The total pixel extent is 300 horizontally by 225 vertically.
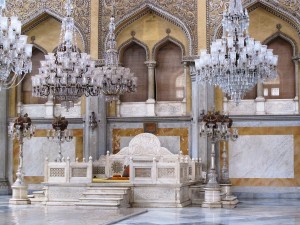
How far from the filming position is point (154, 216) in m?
12.8

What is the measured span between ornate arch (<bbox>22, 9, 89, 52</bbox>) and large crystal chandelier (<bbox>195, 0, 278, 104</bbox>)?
631 centimetres

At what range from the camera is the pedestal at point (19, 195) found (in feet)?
50.6

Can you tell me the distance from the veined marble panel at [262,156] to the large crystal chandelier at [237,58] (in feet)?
15.7

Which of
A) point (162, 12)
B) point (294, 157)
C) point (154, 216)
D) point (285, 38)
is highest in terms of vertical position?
point (162, 12)

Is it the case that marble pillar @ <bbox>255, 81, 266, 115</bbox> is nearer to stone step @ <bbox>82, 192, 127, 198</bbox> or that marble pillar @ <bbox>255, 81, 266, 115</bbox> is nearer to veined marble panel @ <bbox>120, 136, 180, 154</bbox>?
veined marble panel @ <bbox>120, 136, 180, 154</bbox>

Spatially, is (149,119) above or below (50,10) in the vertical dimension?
below

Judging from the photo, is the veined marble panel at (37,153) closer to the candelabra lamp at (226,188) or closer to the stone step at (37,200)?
the stone step at (37,200)

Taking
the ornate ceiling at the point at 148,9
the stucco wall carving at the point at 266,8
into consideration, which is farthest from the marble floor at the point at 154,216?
the ornate ceiling at the point at 148,9

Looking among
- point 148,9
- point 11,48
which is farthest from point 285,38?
point 11,48

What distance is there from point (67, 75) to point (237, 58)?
354 centimetres

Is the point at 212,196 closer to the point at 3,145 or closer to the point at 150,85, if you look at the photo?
the point at 150,85

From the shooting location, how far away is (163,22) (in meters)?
19.2

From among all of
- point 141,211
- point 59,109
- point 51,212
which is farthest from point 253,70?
point 59,109

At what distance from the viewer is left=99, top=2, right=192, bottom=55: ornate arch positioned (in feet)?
59.6
